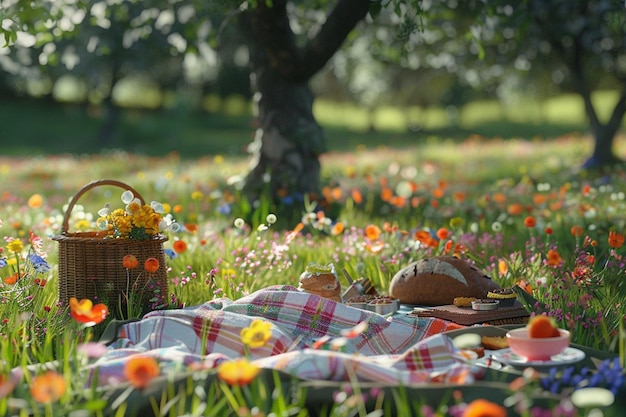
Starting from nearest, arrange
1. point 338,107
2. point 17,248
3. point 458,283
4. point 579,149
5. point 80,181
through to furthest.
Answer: point 17,248 < point 458,283 < point 80,181 < point 579,149 < point 338,107

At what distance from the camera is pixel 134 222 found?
489 centimetres

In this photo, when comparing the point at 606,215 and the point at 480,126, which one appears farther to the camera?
the point at 480,126

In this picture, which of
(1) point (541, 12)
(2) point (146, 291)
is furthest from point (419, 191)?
(2) point (146, 291)

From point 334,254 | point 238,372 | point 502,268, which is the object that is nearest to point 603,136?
point 334,254

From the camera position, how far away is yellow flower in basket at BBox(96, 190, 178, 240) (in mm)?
4879

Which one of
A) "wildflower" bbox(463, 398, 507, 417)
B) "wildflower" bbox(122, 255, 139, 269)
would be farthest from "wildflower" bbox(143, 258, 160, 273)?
"wildflower" bbox(463, 398, 507, 417)

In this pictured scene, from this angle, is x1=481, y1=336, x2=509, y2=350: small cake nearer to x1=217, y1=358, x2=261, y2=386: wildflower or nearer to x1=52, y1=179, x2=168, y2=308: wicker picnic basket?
x1=217, y1=358, x2=261, y2=386: wildflower

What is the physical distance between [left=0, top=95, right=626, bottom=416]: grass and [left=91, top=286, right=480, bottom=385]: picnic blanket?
0.53ft

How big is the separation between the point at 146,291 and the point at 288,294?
96 cm

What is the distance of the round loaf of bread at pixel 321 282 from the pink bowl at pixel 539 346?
1851mm

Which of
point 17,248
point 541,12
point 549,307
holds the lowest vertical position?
point 549,307

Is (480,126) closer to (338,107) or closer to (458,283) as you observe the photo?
(338,107)

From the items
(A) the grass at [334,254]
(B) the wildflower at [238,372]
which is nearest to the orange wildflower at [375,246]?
(A) the grass at [334,254]

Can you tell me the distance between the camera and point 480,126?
3444cm
